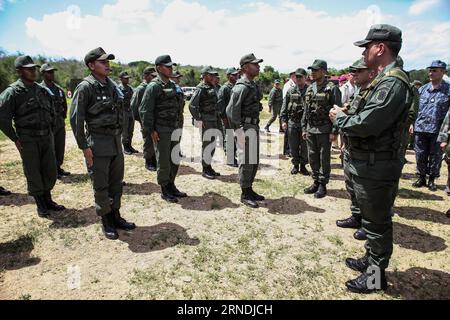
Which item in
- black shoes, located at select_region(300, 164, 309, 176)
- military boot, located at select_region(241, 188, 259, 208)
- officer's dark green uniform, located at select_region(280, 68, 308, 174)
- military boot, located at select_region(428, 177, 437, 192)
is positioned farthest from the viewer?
black shoes, located at select_region(300, 164, 309, 176)

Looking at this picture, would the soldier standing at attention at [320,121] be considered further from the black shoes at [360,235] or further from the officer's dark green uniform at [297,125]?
the black shoes at [360,235]

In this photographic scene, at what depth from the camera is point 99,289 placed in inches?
125

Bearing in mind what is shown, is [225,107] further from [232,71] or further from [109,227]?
[109,227]

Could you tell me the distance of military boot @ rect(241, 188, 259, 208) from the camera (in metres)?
Answer: 5.45

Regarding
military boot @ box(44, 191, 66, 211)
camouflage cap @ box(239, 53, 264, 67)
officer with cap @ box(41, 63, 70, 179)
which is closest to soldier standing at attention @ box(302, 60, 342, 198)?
camouflage cap @ box(239, 53, 264, 67)

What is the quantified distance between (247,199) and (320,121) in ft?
6.54

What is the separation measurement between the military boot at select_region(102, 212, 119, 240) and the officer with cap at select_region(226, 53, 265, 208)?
2.27 m

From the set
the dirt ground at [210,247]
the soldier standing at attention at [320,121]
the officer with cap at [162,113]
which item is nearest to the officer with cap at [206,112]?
the dirt ground at [210,247]

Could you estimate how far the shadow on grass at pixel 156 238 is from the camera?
4.07 metres

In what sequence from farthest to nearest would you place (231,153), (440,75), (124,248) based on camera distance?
(231,153), (440,75), (124,248)

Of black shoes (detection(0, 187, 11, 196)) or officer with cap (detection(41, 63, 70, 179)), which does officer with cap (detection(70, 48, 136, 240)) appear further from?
officer with cap (detection(41, 63, 70, 179))
